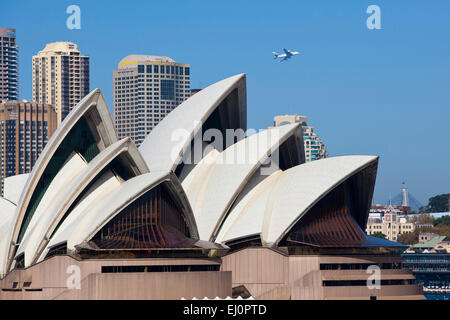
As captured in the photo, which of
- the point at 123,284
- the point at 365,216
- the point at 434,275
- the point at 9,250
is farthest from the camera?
the point at 434,275

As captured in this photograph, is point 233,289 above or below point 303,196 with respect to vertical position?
below

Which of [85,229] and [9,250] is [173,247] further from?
[9,250]

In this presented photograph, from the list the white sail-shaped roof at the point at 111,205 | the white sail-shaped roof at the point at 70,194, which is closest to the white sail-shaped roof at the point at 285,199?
the white sail-shaped roof at the point at 111,205

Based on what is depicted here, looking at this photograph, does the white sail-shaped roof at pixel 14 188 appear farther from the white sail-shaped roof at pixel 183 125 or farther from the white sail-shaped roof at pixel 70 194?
the white sail-shaped roof at pixel 70 194

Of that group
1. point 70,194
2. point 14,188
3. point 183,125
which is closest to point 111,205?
point 70,194

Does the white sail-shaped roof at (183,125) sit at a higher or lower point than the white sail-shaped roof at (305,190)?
higher

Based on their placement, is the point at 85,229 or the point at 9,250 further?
the point at 9,250

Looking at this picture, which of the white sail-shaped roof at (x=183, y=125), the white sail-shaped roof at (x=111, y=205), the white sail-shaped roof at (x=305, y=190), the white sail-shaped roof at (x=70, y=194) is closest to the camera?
the white sail-shaped roof at (x=111, y=205)
